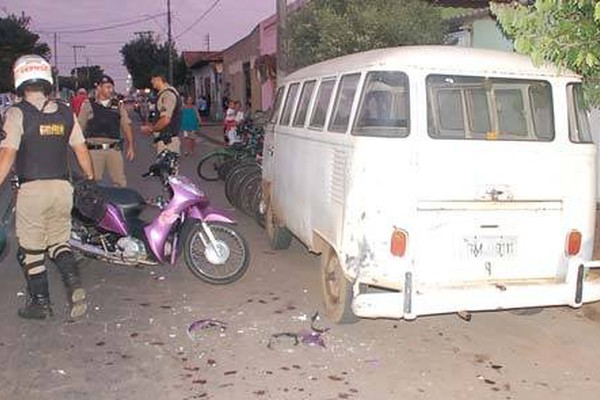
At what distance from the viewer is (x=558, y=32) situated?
512 cm

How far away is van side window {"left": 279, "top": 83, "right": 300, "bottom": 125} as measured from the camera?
7740mm

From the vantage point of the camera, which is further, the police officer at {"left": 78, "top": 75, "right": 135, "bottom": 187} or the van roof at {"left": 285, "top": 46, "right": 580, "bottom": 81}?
the police officer at {"left": 78, "top": 75, "right": 135, "bottom": 187}

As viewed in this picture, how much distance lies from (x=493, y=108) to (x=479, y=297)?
1.39m

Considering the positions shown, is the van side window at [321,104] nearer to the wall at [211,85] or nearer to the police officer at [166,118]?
the police officer at [166,118]

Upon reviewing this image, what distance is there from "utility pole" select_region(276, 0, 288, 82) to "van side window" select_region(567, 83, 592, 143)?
9285mm

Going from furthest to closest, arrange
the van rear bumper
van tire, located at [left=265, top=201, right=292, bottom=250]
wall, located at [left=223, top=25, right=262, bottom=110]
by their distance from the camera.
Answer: wall, located at [left=223, top=25, right=262, bottom=110] → van tire, located at [left=265, top=201, right=292, bottom=250] → the van rear bumper

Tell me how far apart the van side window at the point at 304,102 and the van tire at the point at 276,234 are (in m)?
1.40

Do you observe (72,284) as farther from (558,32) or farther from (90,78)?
(90,78)

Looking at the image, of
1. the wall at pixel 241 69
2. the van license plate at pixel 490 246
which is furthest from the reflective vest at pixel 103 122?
the wall at pixel 241 69

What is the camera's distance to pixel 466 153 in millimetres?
5074

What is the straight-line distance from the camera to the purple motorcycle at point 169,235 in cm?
686

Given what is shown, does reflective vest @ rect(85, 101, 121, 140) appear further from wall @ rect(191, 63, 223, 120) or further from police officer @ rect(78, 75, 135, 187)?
wall @ rect(191, 63, 223, 120)

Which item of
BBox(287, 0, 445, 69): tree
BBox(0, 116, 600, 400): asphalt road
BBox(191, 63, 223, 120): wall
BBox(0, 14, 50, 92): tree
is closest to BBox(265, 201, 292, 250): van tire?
BBox(0, 116, 600, 400): asphalt road

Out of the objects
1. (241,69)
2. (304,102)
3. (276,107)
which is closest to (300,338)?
(304,102)
